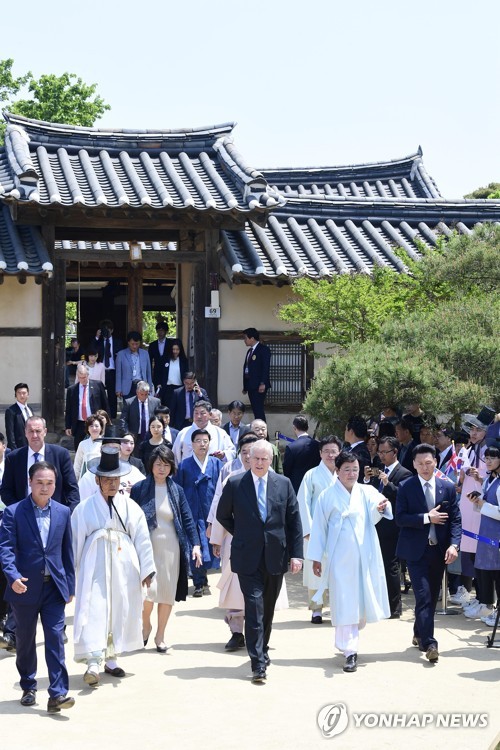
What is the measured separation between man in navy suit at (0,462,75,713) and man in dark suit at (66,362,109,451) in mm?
7538

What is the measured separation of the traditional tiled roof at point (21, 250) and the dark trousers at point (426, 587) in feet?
27.6

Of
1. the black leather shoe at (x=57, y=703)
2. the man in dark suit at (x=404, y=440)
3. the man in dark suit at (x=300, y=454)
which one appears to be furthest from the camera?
the man in dark suit at (x=300, y=454)

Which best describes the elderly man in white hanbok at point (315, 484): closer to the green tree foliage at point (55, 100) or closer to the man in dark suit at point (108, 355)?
the man in dark suit at point (108, 355)

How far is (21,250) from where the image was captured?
16234mm

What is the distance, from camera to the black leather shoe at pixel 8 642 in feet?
30.5

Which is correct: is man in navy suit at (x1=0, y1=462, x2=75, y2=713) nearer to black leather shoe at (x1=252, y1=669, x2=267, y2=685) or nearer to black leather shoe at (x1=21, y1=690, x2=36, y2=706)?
black leather shoe at (x1=21, y1=690, x2=36, y2=706)

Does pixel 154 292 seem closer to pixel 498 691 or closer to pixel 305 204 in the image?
pixel 305 204

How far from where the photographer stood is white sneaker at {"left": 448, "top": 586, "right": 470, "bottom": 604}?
1135 centimetres

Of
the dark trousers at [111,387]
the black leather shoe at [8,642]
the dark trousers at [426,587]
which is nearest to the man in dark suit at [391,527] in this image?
the dark trousers at [426,587]

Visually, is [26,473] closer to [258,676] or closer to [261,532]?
[261,532]

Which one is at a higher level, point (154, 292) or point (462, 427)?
point (154, 292)

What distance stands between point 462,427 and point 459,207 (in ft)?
30.2

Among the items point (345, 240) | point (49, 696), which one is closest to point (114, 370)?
point (345, 240)

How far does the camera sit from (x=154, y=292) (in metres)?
27.5
